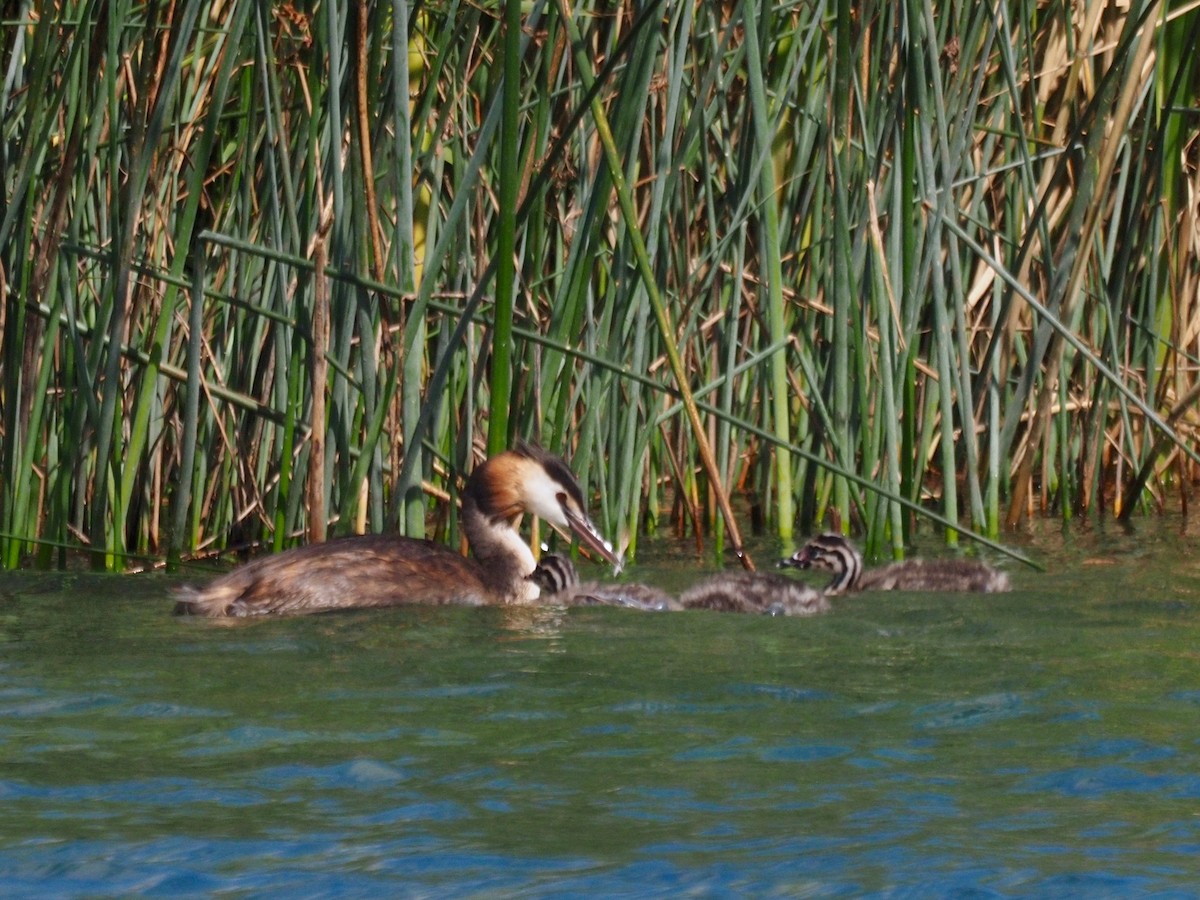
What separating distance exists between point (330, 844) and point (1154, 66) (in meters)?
4.39

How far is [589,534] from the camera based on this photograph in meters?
6.01

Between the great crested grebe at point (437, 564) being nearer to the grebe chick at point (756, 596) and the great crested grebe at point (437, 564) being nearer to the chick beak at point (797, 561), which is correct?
the grebe chick at point (756, 596)

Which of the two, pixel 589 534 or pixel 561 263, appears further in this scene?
pixel 561 263

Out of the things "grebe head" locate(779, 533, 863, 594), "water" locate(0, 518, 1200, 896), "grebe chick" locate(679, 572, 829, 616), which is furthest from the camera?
"grebe head" locate(779, 533, 863, 594)

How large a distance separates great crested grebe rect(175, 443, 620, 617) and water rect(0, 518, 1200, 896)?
0.12m

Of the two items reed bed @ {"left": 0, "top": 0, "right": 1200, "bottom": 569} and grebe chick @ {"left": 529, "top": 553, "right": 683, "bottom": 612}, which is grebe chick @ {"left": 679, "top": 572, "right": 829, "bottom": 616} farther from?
reed bed @ {"left": 0, "top": 0, "right": 1200, "bottom": 569}

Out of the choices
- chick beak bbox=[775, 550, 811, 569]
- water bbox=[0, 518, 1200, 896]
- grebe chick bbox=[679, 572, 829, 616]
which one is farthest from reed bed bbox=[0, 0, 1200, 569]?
water bbox=[0, 518, 1200, 896]

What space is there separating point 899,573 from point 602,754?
2.33m

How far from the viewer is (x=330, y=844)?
123 inches

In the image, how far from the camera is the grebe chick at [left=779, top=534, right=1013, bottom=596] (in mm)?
5699

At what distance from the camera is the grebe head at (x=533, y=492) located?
5859mm

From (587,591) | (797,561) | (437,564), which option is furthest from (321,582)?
(797,561)

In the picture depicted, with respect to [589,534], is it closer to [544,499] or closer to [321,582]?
[544,499]

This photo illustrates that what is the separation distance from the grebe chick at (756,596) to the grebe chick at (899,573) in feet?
0.92
